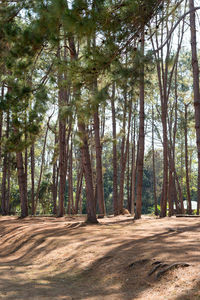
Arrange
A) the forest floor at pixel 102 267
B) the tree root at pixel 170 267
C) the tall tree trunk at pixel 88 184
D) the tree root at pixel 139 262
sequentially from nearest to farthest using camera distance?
the forest floor at pixel 102 267 → the tree root at pixel 170 267 → the tree root at pixel 139 262 → the tall tree trunk at pixel 88 184

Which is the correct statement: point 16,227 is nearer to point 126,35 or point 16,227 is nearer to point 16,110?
point 16,110

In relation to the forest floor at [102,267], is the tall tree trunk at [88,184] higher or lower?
higher

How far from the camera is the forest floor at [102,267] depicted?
12.6 ft

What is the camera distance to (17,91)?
849 centimetres

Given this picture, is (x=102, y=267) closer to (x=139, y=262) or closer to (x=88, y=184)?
(x=139, y=262)

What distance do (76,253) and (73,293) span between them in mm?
1955

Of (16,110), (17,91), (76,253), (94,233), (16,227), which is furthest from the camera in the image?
(16,227)

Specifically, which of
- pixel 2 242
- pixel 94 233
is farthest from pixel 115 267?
pixel 2 242

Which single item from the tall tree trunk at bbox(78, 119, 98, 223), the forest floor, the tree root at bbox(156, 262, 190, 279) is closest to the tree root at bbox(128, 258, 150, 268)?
the forest floor

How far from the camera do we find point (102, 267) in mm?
5004

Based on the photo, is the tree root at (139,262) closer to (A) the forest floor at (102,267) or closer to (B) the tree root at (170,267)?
(A) the forest floor at (102,267)

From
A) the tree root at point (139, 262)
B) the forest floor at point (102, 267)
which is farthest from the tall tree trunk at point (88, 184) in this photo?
the tree root at point (139, 262)

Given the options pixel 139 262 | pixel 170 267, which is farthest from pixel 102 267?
pixel 170 267

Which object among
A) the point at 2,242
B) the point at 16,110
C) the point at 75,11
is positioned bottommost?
the point at 2,242
